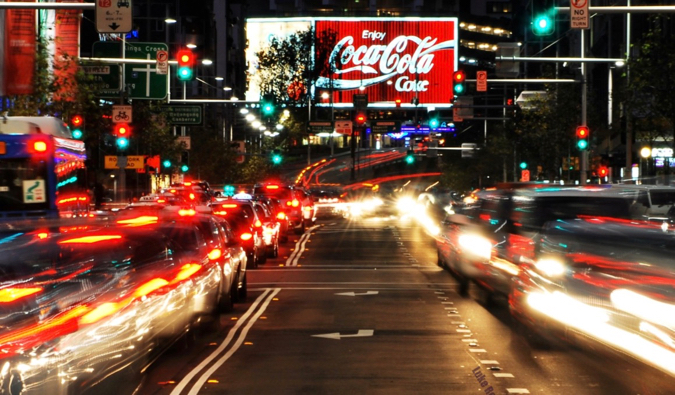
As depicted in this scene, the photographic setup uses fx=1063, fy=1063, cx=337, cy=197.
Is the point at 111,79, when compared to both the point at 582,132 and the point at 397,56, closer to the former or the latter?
the point at 582,132

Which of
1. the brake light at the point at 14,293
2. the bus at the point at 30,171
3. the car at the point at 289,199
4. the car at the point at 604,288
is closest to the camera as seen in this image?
the brake light at the point at 14,293

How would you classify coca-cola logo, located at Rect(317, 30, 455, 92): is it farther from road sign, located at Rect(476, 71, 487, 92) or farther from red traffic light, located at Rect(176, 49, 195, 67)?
red traffic light, located at Rect(176, 49, 195, 67)

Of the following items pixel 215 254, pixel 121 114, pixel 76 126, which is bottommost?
pixel 215 254

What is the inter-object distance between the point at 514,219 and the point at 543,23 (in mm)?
5612

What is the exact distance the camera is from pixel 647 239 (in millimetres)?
9742

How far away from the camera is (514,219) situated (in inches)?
618

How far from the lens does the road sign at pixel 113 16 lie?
722 inches

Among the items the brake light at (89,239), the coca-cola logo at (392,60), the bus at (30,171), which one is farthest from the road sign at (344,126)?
the brake light at (89,239)

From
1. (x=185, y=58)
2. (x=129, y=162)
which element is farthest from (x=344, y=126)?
(x=185, y=58)

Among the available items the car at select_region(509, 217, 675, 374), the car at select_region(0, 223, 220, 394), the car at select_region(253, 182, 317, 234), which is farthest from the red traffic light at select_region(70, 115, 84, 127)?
the car at select_region(509, 217, 675, 374)

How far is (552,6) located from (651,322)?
1203cm

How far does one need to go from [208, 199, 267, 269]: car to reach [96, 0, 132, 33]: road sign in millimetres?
5985

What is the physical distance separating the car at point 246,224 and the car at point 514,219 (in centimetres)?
651

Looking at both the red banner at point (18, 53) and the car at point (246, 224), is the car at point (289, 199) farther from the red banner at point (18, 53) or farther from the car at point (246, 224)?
the red banner at point (18, 53)
